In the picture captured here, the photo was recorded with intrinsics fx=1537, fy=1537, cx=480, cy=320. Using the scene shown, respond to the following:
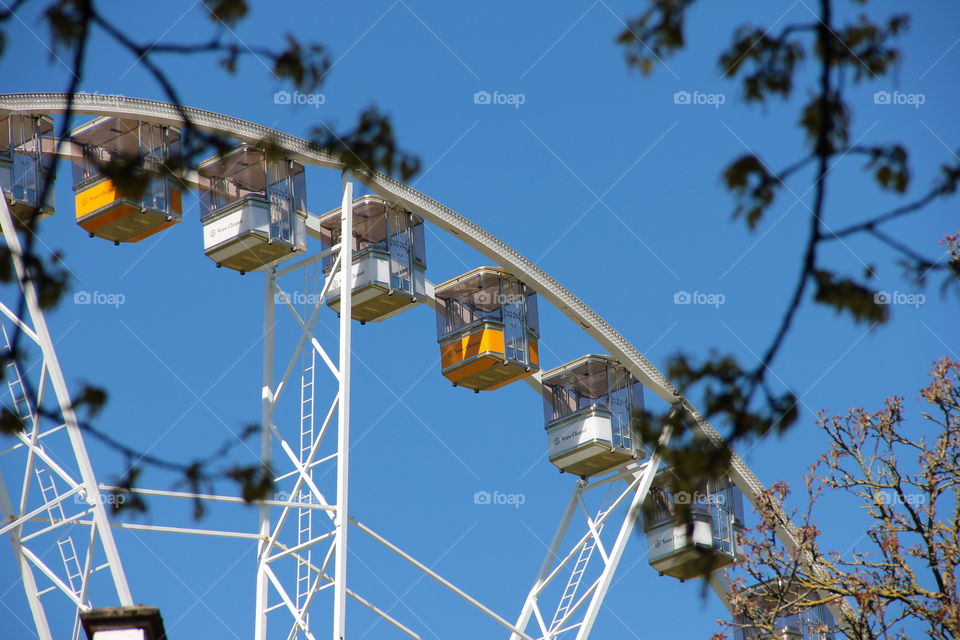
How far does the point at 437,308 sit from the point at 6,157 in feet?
24.0

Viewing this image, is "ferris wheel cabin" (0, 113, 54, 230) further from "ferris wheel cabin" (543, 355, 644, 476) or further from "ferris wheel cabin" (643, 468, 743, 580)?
"ferris wheel cabin" (643, 468, 743, 580)

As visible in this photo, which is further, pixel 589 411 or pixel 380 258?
pixel 589 411

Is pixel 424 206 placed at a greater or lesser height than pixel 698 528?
greater

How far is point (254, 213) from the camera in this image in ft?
68.2

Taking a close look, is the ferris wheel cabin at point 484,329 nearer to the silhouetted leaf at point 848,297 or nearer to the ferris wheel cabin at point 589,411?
the ferris wheel cabin at point 589,411

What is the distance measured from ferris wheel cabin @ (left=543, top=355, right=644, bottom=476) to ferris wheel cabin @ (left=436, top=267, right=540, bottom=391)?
5.81 ft

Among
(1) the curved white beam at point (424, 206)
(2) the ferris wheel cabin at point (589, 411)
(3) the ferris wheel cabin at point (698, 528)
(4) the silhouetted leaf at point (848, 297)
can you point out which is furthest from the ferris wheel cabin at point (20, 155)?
(4) the silhouetted leaf at point (848, 297)

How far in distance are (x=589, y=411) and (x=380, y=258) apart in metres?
5.45

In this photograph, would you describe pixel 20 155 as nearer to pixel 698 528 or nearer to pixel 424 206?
pixel 424 206

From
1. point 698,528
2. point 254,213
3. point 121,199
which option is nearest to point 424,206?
point 254,213

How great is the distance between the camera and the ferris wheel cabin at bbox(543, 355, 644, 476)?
25.9 m

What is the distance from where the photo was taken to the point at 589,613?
2655 centimetres

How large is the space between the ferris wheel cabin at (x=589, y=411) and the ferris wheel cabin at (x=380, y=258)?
14.4 feet

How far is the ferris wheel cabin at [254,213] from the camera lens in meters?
20.8
